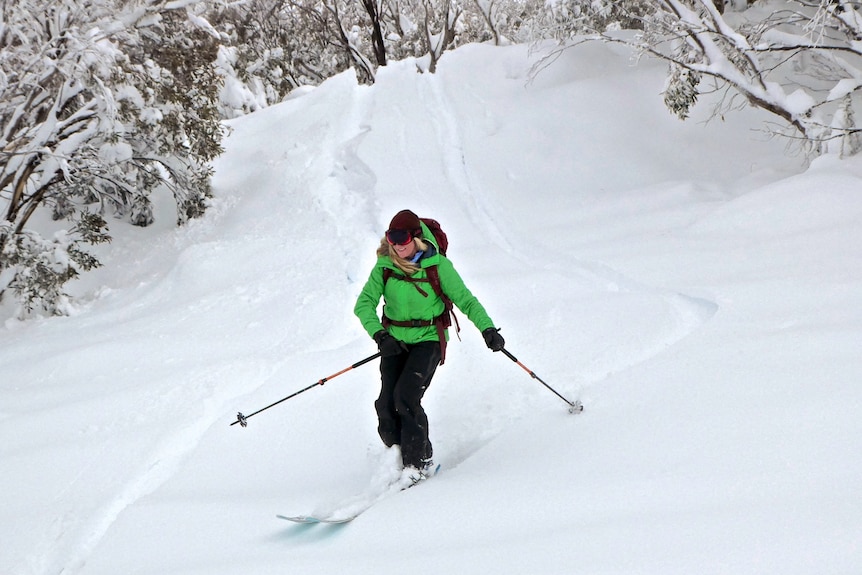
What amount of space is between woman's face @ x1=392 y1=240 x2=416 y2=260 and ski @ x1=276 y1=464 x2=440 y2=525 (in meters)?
1.37

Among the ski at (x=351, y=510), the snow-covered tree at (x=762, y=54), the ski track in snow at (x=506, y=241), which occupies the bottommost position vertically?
the ski at (x=351, y=510)

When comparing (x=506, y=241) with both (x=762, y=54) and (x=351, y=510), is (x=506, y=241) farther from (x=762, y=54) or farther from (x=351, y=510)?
(x=351, y=510)

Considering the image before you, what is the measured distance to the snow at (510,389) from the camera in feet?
11.3

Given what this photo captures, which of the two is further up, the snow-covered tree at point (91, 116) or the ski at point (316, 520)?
the snow-covered tree at point (91, 116)

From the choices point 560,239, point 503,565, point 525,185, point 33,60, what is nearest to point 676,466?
point 503,565

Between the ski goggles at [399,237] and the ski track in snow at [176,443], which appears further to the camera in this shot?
the ski track in snow at [176,443]

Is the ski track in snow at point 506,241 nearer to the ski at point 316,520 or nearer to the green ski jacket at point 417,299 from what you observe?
the green ski jacket at point 417,299

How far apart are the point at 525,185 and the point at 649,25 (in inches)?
125

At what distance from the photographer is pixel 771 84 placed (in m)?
9.73

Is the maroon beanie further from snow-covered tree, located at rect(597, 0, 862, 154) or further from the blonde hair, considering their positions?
snow-covered tree, located at rect(597, 0, 862, 154)

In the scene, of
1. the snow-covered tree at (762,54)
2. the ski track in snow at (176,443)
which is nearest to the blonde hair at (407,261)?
the ski track in snow at (176,443)

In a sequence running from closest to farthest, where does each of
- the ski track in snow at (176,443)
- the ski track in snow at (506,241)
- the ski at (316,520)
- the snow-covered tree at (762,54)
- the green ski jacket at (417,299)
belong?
the ski at (316,520) → the green ski jacket at (417,299) → the ski track in snow at (176,443) → the ski track in snow at (506,241) → the snow-covered tree at (762,54)

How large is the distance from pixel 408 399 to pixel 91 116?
32.7ft

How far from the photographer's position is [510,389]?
5.43m
